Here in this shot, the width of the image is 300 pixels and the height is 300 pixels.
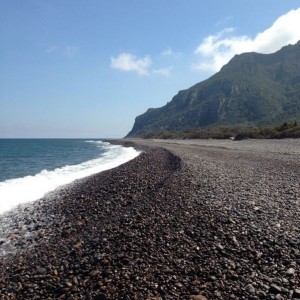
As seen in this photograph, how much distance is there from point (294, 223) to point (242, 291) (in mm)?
3849

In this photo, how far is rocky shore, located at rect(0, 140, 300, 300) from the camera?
6.79 meters

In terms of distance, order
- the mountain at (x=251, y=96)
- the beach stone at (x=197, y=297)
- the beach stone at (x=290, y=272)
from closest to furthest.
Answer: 1. the beach stone at (x=197, y=297)
2. the beach stone at (x=290, y=272)
3. the mountain at (x=251, y=96)

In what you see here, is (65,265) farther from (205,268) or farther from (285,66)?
(285,66)

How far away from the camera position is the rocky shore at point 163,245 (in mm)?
6793

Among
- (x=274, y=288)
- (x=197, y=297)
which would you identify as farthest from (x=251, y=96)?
(x=197, y=297)

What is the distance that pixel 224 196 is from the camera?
41.8ft

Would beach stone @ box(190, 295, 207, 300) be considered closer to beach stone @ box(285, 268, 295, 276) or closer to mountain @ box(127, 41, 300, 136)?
beach stone @ box(285, 268, 295, 276)

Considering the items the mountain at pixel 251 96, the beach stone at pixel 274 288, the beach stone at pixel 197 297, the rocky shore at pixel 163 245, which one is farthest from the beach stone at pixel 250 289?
the mountain at pixel 251 96

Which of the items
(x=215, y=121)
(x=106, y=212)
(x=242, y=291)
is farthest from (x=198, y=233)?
(x=215, y=121)

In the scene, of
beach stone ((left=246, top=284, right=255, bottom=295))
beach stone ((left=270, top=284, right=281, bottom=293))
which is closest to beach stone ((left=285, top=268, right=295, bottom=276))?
beach stone ((left=270, top=284, right=281, bottom=293))

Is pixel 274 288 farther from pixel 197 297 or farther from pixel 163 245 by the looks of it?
pixel 163 245

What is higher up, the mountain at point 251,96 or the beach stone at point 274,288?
the mountain at point 251,96

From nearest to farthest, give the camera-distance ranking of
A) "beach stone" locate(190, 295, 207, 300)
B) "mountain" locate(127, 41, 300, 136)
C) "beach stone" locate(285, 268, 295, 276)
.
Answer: "beach stone" locate(190, 295, 207, 300) < "beach stone" locate(285, 268, 295, 276) < "mountain" locate(127, 41, 300, 136)

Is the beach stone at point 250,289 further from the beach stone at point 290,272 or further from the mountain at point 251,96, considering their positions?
the mountain at point 251,96
